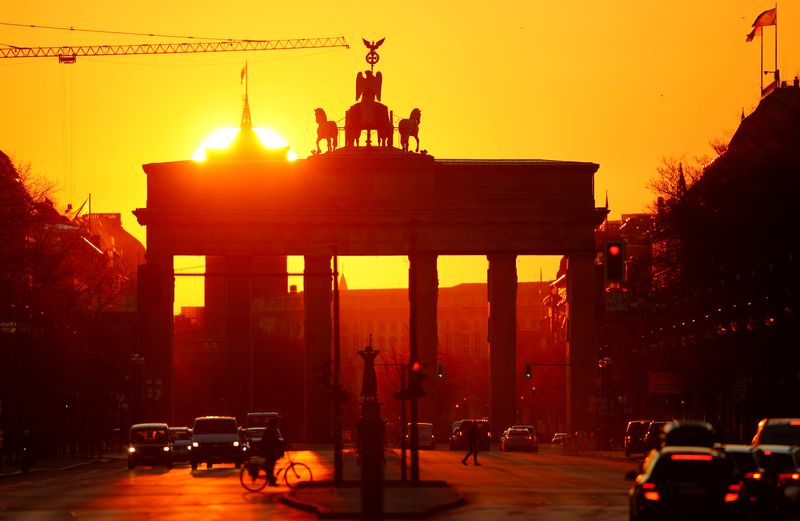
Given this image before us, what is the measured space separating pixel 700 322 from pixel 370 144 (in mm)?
43205

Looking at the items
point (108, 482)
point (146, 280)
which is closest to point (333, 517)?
point (108, 482)

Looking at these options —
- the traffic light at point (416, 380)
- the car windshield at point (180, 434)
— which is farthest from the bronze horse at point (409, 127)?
the traffic light at point (416, 380)

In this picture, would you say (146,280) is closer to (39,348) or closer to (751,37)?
(39,348)

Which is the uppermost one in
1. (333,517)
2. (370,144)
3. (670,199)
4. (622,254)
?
(370,144)

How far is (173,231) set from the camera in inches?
5162

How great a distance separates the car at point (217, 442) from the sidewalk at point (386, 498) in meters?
20.1

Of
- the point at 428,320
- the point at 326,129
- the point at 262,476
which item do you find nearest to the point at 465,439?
the point at 428,320

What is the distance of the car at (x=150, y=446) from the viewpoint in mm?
85125

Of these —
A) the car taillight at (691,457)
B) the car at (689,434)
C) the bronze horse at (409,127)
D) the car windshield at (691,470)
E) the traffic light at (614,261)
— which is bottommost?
the car windshield at (691,470)

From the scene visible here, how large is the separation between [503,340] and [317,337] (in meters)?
11.2

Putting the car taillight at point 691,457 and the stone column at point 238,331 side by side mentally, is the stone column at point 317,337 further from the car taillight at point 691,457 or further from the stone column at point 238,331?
the car taillight at point 691,457

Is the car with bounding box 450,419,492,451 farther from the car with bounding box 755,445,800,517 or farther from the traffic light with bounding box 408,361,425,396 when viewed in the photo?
the car with bounding box 755,445,800,517

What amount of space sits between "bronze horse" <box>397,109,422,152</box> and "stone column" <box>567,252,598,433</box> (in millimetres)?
12093

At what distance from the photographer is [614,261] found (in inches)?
1991
